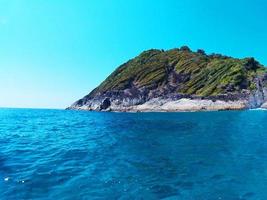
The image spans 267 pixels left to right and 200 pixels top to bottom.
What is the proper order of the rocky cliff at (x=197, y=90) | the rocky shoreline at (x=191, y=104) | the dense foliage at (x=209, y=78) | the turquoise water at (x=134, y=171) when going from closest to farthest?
the turquoise water at (x=134, y=171) < the rocky shoreline at (x=191, y=104) < the rocky cliff at (x=197, y=90) < the dense foliage at (x=209, y=78)

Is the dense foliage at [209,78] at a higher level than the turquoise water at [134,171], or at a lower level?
higher

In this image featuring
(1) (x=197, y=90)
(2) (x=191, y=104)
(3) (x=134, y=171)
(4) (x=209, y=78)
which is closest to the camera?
(3) (x=134, y=171)

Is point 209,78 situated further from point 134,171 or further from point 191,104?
point 134,171

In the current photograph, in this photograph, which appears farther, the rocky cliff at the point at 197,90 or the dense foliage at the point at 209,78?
the dense foliage at the point at 209,78

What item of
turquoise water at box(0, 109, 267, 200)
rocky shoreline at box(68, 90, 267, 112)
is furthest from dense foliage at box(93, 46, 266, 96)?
turquoise water at box(0, 109, 267, 200)

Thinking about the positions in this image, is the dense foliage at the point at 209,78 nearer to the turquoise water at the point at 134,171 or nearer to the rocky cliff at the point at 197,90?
the rocky cliff at the point at 197,90

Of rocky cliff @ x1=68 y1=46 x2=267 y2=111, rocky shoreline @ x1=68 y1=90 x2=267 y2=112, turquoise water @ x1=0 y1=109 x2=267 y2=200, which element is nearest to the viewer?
turquoise water @ x1=0 y1=109 x2=267 y2=200

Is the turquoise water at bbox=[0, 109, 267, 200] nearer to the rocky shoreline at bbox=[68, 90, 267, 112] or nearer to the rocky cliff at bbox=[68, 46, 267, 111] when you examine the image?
the rocky shoreline at bbox=[68, 90, 267, 112]

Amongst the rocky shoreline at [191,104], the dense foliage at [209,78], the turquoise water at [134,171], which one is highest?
the dense foliage at [209,78]

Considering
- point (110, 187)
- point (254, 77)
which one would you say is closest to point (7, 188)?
point (110, 187)

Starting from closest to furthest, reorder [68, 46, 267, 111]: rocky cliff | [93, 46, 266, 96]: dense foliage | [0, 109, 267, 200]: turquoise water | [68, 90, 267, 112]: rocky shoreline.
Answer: [0, 109, 267, 200]: turquoise water < [68, 90, 267, 112]: rocky shoreline < [68, 46, 267, 111]: rocky cliff < [93, 46, 266, 96]: dense foliage

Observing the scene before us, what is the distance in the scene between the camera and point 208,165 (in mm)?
20141

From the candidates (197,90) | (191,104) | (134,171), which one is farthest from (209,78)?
(134,171)

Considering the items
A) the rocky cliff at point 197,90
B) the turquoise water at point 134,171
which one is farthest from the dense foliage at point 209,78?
the turquoise water at point 134,171
